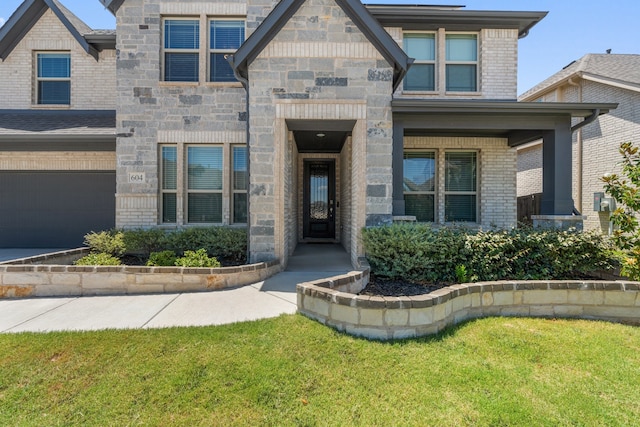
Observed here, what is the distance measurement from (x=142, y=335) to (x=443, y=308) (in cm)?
351

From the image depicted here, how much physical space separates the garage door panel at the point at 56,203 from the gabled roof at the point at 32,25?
11.9ft

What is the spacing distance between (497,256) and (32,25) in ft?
44.6

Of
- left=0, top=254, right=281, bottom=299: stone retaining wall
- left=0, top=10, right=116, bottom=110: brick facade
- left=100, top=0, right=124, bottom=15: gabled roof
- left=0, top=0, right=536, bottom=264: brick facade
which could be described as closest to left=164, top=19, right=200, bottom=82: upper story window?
left=0, top=0, right=536, bottom=264: brick facade

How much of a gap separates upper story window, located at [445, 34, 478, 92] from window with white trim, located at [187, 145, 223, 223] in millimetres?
6677

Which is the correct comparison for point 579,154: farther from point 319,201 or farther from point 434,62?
point 319,201

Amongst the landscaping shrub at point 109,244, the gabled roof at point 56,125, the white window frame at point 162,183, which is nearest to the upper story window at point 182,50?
the white window frame at point 162,183

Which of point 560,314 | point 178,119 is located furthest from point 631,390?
point 178,119

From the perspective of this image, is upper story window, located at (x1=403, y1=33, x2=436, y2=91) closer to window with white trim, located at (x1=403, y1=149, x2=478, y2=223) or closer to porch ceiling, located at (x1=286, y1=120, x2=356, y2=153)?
window with white trim, located at (x1=403, y1=149, x2=478, y2=223)

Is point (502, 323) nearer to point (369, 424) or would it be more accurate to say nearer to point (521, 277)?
point (521, 277)

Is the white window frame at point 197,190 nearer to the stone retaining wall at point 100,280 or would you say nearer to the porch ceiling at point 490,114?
the stone retaining wall at point 100,280

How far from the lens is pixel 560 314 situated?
4160 mm

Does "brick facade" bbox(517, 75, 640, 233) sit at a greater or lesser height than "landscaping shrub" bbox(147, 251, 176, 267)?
greater

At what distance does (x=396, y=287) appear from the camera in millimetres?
4660

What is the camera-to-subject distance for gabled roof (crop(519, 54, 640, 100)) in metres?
9.19
